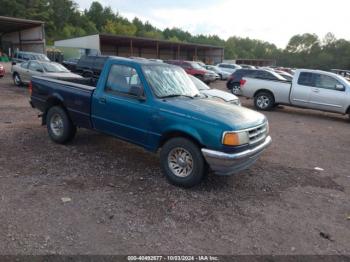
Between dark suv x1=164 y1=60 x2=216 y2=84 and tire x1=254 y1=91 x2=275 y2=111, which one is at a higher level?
dark suv x1=164 y1=60 x2=216 y2=84

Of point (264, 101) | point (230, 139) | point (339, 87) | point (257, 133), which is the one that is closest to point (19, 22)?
point (264, 101)

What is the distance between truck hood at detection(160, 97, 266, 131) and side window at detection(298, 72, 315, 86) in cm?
805

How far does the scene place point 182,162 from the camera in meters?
4.62

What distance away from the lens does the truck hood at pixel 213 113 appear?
4.31 meters

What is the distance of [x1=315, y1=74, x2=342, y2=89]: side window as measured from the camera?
1152 cm

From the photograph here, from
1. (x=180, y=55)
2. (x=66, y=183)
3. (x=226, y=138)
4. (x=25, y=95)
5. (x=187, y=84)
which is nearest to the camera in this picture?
(x=226, y=138)

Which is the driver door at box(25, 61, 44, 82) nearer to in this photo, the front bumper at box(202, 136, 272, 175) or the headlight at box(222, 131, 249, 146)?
the front bumper at box(202, 136, 272, 175)

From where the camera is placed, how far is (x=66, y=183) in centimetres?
464

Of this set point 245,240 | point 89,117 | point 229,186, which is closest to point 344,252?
point 245,240

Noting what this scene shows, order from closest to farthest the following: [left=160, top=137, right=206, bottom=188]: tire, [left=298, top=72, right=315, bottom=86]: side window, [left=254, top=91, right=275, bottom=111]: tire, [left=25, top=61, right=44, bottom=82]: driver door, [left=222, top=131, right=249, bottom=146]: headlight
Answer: [left=222, top=131, right=249, bottom=146]: headlight < [left=160, top=137, right=206, bottom=188]: tire < [left=298, top=72, right=315, bottom=86]: side window < [left=254, top=91, right=275, bottom=111]: tire < [left=25, top=61, right=44, bottom=82]: driver door

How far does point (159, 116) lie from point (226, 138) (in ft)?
3.69

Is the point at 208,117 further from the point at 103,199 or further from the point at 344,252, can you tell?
the point at 344,252

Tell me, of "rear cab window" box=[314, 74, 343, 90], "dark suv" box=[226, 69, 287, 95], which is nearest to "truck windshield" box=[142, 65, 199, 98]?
"rear cab window" box=[314, 74, 343, 90]

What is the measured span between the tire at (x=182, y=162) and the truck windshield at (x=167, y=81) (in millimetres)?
894
